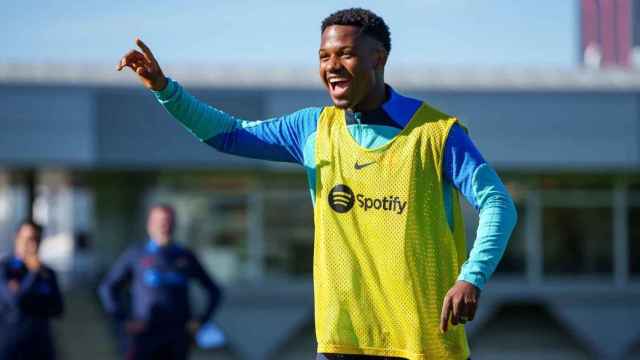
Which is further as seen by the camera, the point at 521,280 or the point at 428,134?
the point at 521,280

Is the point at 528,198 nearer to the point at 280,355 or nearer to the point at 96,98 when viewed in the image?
the point at 280,355

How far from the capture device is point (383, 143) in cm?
378

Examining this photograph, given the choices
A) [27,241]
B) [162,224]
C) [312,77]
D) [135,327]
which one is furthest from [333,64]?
[312,77]

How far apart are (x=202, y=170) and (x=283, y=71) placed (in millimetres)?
2237

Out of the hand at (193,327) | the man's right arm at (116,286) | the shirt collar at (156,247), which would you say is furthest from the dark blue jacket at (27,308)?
the hand at (193,327)


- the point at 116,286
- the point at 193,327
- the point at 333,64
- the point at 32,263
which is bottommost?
the point at 193,327

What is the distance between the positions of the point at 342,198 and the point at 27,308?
18.4ft

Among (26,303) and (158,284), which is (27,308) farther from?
(158,284)

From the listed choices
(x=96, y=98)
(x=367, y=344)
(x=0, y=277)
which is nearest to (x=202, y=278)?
(x=0, y=277)

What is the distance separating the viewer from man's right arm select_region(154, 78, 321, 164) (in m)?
3.94

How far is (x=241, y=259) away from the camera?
1820 cm

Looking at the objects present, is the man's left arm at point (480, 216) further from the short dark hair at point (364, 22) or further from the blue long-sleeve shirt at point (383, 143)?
the short dark hair at point (364, 22)

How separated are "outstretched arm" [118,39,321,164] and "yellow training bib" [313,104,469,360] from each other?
259 millimetres

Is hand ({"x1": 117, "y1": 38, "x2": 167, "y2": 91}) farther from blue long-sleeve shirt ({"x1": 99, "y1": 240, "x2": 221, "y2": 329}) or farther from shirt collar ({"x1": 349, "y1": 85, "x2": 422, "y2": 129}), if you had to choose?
blue long-sleeve shirt ({"x1": 99, "y1": 240, "x2": 221, "y2": 329})
